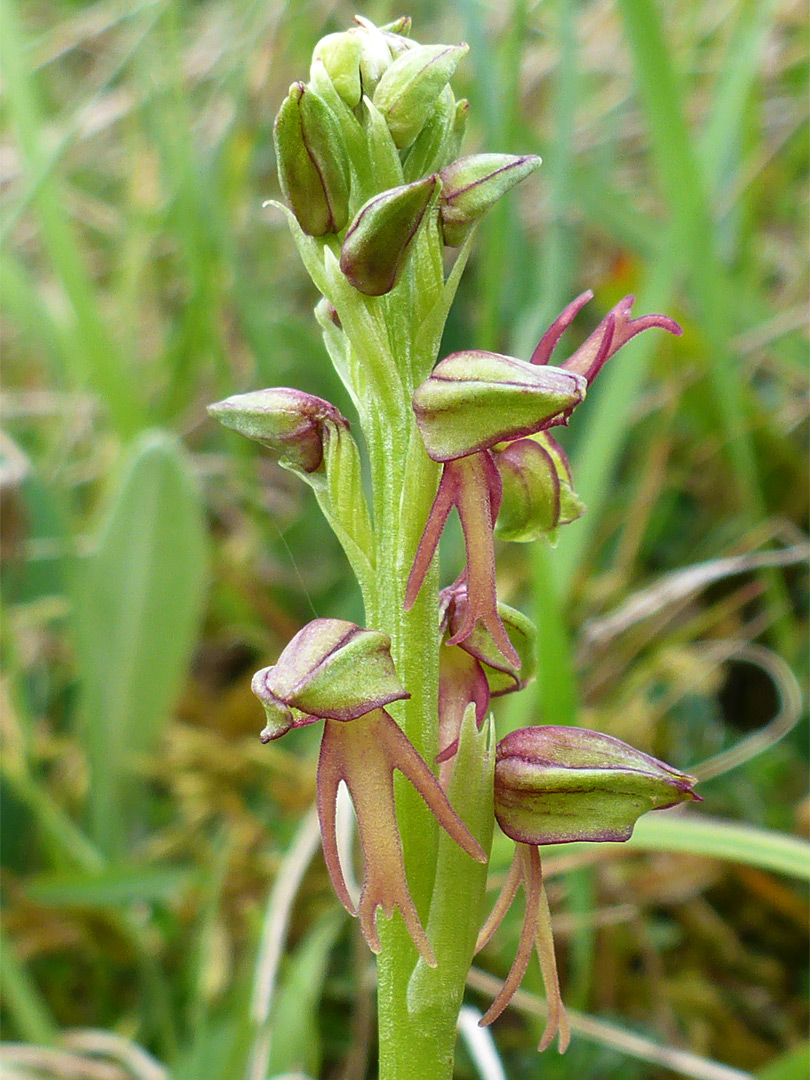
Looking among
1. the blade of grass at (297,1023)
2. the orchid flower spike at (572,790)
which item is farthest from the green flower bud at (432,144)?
the blade of grass at (297,1023)

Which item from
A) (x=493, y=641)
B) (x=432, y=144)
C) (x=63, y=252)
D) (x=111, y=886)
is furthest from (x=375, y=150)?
(x=63, y=252)

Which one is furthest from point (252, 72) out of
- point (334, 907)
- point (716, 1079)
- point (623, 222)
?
point (716, 1079)

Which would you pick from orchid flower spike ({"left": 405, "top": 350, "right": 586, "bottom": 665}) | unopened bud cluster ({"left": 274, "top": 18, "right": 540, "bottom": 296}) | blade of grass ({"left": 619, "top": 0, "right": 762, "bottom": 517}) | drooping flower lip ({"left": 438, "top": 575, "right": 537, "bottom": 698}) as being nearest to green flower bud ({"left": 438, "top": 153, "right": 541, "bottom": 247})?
unopened bud cluster ({"left": 274, "top": 18, "right": 540, "bottom": 296})

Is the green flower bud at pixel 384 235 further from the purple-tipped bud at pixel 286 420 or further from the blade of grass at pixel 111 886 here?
the blade of grass at pixel 111 886

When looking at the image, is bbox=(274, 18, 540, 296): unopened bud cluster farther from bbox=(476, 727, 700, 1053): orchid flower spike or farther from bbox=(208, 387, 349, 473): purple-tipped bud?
bbox=(476, 727, 700, 1053): orchid flower spike

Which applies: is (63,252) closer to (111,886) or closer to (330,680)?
(111,886)

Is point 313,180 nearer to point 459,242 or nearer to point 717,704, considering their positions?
point 459,242

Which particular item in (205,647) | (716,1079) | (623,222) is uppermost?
(623,222)
